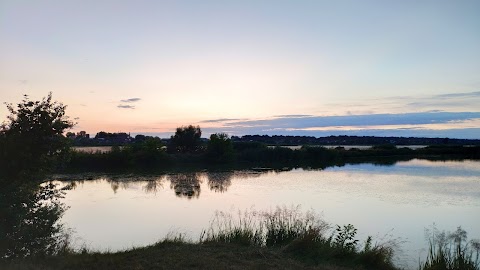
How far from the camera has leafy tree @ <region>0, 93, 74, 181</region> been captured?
236 inches

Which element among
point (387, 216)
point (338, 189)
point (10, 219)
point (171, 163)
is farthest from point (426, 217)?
point (171, 163)

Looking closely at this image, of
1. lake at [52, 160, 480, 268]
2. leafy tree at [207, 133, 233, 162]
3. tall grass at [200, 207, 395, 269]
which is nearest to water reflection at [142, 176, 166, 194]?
lake at [52, 160, 480, 268]

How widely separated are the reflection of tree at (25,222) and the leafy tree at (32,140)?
14.0 inches

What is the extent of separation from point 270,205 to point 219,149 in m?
28.3

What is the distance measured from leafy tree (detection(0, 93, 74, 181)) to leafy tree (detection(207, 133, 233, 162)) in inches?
1451

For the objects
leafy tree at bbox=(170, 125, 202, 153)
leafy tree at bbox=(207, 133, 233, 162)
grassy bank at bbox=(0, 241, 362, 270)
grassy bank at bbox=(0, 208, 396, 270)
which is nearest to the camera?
grassy bank at bbox=(0, 241, 362, 270)

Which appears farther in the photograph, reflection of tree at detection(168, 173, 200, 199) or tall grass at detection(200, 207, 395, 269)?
reflection of tree at detection(168, 173, 200, 199)

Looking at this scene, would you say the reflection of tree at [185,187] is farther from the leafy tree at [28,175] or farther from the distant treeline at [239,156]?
the leafy tree at [28,175]

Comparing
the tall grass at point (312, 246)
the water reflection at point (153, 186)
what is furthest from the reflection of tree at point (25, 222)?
the water reflection at point (153, 186)

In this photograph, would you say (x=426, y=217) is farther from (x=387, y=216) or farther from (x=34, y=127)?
(x=34, y=127)

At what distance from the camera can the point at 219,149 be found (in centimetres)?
4356

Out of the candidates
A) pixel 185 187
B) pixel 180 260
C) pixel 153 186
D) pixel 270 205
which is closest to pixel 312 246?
pixel 180 260

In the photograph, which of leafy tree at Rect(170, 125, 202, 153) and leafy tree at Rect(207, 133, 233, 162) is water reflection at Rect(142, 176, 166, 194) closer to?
leafy tree at Rect(207, 133, 233, 162)

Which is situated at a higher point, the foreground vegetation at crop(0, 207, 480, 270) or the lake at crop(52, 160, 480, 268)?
the foreground vegetation at crop(0, 207, 480, 270)
